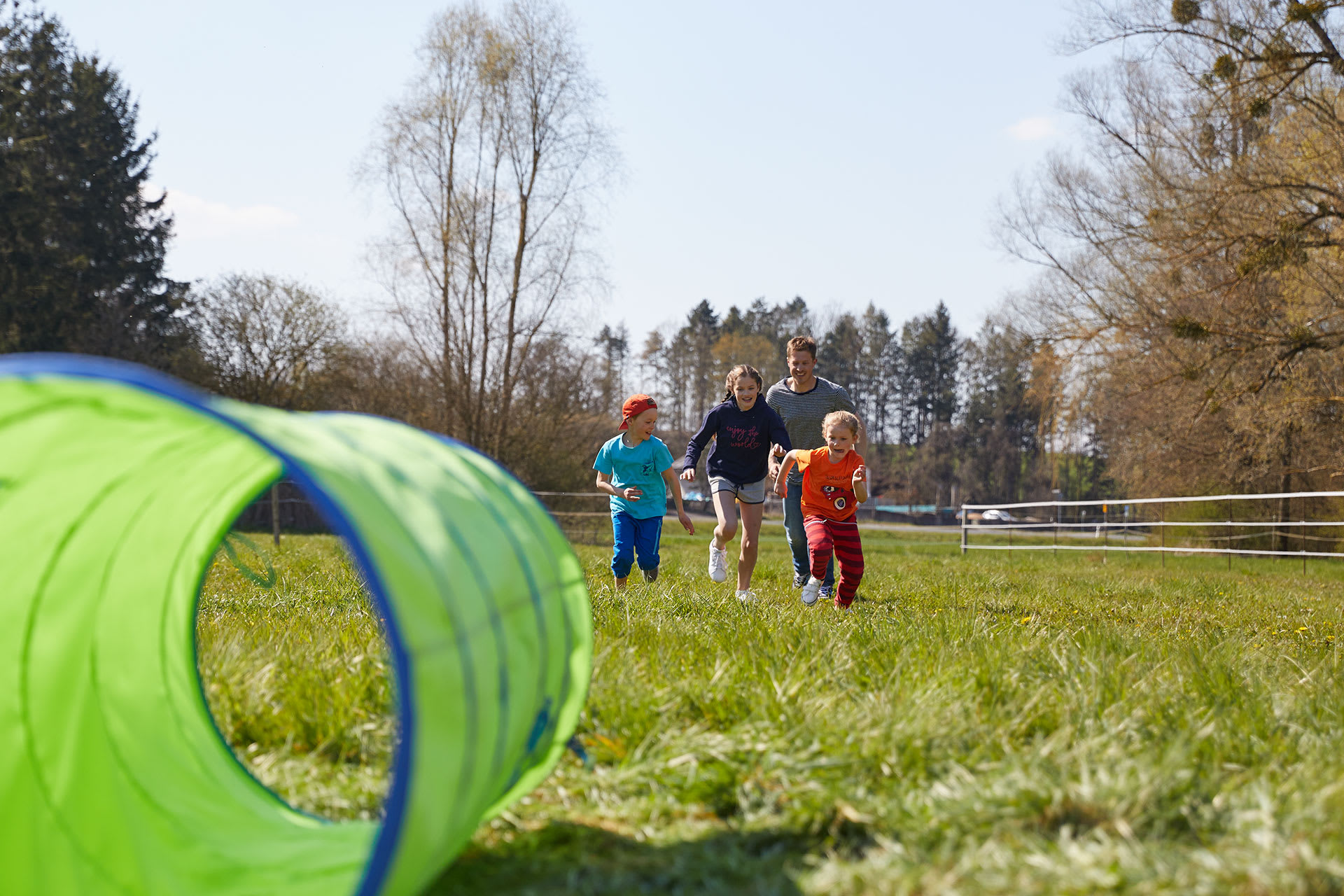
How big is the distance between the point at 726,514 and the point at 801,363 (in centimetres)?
141

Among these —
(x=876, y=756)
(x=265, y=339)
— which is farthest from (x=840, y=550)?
(x=265, y=339)

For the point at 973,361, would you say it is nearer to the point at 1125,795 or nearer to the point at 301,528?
the point at 301,528

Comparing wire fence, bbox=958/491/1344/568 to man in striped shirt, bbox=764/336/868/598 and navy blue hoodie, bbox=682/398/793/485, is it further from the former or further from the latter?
navy blue hoodie, bbox=682/398/793/485

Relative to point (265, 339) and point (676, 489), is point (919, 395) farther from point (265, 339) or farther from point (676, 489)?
point (676, 489)

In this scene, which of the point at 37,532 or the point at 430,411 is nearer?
the point at 37,532

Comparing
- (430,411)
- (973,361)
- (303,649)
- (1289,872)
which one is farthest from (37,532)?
(973,361)

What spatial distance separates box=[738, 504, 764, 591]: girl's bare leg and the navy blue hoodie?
0.26 m

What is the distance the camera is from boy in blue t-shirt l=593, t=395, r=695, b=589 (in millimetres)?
7250

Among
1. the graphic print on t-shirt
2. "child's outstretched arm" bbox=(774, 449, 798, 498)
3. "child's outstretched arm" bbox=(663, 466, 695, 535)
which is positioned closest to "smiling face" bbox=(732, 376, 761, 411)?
the graphic print on t-shirt

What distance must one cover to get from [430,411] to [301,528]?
895 cm

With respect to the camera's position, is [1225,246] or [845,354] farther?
[845,354]

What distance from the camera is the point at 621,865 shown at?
90.1 inches

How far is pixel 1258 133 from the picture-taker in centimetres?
1622

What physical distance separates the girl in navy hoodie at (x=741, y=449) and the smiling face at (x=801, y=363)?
459mm
